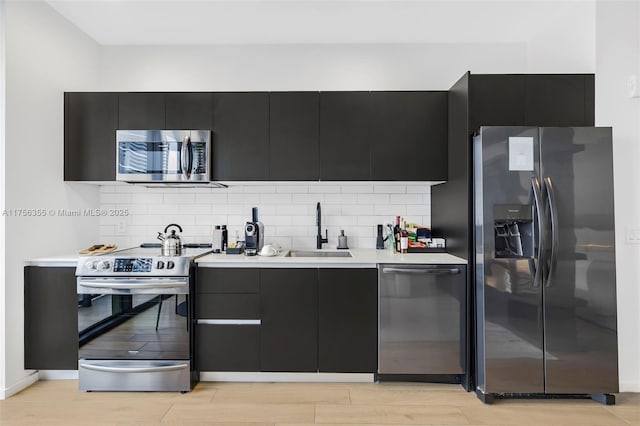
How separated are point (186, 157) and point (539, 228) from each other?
2479 millimetres

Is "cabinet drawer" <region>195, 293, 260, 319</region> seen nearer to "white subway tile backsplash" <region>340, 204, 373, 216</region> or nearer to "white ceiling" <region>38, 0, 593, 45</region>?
"white subway tile backsplash" <region>340, 204, 373, 216</region>

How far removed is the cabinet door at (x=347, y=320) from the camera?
2668mm

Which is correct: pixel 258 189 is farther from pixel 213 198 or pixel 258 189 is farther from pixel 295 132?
pixel 295 132

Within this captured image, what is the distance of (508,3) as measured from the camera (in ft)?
9.19

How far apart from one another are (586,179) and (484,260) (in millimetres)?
803

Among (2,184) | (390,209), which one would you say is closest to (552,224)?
(390,209)

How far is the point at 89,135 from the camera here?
3037mm

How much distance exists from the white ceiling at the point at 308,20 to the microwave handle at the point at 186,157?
0.97 meters

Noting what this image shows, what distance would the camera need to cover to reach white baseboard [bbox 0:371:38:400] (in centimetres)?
249

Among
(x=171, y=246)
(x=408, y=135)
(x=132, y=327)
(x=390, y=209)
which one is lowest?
(x=132, y=327)

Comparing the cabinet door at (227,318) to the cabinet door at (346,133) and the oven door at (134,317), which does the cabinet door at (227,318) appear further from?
the cabinet door at (346,133)

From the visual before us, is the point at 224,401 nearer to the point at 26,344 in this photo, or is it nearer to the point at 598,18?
the point at 26,344

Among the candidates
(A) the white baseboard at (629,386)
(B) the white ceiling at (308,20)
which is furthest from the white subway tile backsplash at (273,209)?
(A) the white baseboard at (629,386)

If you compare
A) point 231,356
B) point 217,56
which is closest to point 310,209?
point 231,356
